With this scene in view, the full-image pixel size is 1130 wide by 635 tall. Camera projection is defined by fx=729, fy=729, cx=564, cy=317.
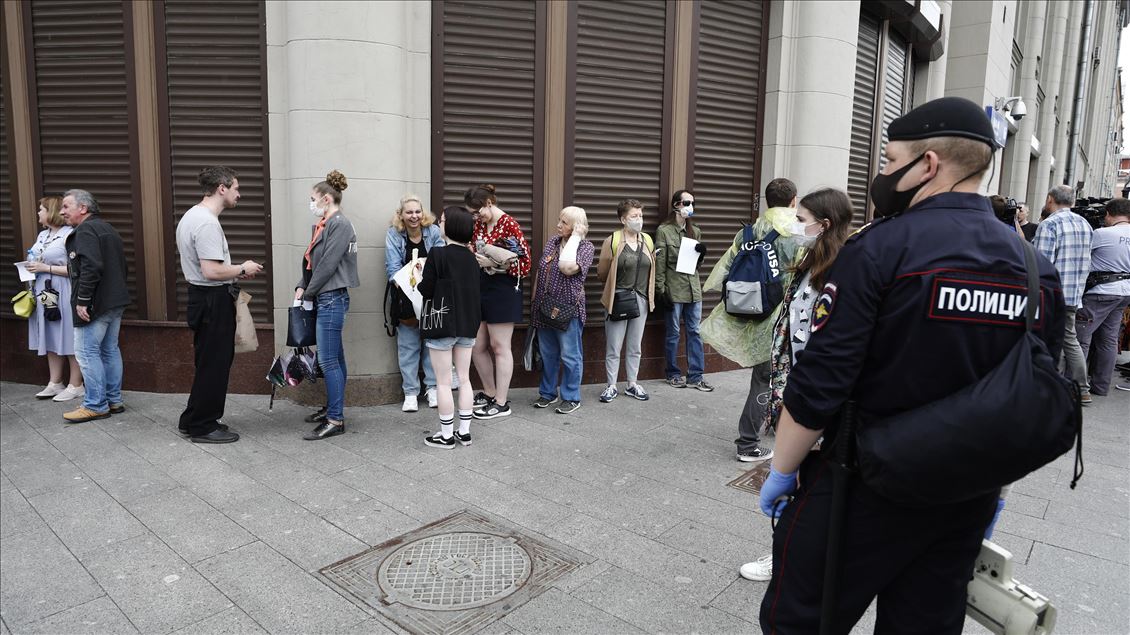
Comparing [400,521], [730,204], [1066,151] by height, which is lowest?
[400,521]

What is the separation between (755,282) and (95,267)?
17.4 ft

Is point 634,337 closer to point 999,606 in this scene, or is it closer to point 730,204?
point 730,204

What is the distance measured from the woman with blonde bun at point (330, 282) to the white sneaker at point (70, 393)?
2.74m

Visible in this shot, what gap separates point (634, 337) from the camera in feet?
24.1

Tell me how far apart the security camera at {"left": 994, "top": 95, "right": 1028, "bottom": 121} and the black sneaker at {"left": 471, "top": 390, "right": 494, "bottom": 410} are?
467 inches

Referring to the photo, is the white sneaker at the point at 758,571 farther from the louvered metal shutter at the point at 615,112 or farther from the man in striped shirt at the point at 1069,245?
the man in striped shirt at the point at 1069,245

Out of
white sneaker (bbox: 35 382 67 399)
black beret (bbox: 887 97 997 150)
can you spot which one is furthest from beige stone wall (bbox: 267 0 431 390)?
black beret (bbox: 887 97 997 150)

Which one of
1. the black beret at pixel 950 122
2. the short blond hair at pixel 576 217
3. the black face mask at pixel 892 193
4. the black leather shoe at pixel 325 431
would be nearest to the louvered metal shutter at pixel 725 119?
the short blond hair at pixel 576 217

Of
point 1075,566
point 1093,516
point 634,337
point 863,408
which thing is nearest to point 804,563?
point 863,408

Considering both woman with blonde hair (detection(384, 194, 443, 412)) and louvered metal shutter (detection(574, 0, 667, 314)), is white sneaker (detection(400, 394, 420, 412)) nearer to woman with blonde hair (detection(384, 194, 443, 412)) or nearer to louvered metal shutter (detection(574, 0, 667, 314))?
woman with blonde hair (detection(384, 194, 443, 412))

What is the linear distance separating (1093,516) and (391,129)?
6.08 meters

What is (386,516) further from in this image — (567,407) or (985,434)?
(985,434)

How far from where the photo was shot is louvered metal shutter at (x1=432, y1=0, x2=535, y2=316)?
7062 millimetres

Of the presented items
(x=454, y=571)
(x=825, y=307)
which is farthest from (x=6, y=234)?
(x=825, y=307)
